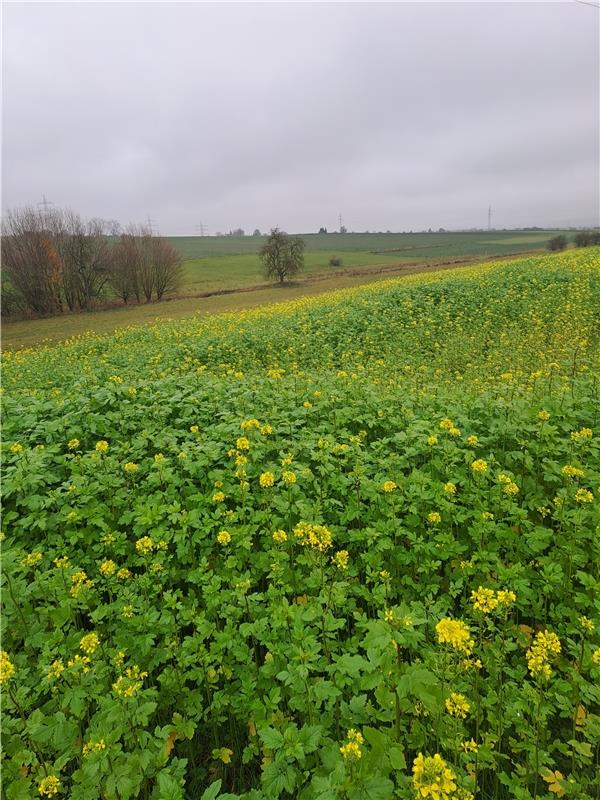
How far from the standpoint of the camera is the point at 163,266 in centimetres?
4566

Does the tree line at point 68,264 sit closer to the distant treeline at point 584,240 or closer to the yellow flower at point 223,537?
the yellow flower at point 223,537

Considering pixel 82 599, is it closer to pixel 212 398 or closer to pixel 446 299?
pixel 212 398

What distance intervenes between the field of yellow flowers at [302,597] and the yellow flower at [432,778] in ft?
0.04

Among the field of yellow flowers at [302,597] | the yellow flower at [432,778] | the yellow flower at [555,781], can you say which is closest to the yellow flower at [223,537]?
the field of yellow flowers at [302,597]

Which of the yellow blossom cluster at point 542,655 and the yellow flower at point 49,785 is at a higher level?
the yellow blossom cluster at point 542,655

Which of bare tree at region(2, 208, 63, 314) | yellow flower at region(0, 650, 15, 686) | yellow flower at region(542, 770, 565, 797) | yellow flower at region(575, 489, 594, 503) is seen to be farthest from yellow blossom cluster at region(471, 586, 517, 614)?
bare tree at region(2, 208, 63, 314)

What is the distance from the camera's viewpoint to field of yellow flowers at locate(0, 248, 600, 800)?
87.2 inches

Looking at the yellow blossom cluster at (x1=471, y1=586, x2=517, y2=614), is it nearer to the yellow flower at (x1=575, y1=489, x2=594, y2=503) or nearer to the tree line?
the yellow flower at (x1=575, y1=489, x2=594, y2=503)

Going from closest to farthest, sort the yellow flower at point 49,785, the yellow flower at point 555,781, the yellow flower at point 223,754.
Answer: the yellow flower at point 49,785 → the yellow flower at point 555,781 → the yellow flower at point 223,754

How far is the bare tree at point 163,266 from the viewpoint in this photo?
4512cm

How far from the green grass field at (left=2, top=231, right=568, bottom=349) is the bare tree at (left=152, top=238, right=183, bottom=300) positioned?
1.89 metres

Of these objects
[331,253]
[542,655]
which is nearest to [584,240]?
[331,253]

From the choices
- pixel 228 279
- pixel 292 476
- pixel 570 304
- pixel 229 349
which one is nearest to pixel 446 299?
pixel 570 304

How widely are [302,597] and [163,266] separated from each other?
4766 cm
